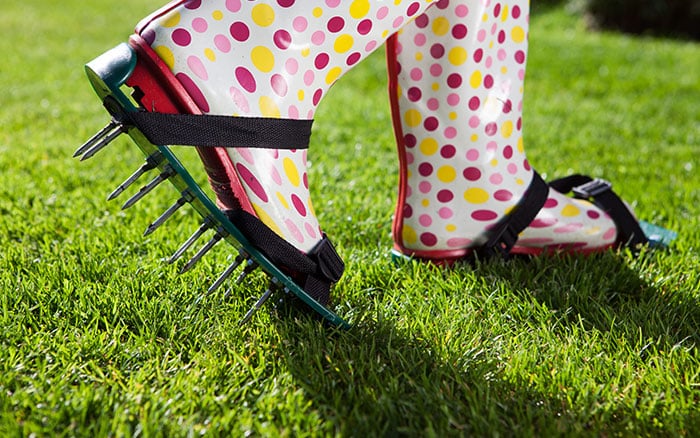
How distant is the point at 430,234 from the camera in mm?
1838

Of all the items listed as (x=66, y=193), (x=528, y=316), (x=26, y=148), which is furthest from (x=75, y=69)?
(x=528, y=316)

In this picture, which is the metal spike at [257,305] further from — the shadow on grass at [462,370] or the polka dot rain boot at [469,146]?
the polka dot rain boot at [469,146]

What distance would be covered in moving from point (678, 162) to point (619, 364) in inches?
77.8

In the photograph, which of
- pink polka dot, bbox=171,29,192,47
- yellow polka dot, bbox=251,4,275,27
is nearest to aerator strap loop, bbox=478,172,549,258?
yellow polka dot, bbox=251,4,275,27

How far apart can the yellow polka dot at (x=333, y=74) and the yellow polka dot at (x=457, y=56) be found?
345 millimetres

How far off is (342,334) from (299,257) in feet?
0.57

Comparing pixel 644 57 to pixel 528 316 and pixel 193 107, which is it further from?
pixel 193 107

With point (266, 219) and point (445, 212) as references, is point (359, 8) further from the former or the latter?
point (445, 212)

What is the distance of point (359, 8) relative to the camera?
4.68ft

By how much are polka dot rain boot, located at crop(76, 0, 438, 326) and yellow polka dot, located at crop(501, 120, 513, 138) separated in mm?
436

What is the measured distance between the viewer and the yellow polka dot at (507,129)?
1833mm

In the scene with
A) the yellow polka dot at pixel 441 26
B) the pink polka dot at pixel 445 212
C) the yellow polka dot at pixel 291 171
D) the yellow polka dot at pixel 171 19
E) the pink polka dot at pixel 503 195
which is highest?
the yellow polka dot at pixel 171 19

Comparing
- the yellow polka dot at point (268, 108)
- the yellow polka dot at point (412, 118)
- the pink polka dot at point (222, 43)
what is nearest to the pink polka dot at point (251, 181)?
the yellow polka dot at point (268, 108)

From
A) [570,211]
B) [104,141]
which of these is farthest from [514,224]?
[104,141]
